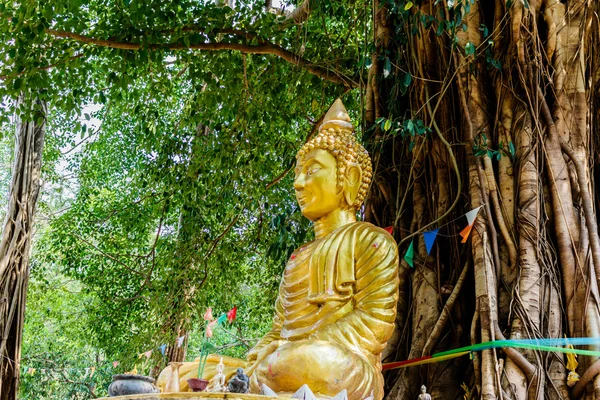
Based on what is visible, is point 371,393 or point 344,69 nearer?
point 371,393

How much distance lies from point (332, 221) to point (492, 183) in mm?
767

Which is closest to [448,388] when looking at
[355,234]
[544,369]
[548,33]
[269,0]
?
[544,369]

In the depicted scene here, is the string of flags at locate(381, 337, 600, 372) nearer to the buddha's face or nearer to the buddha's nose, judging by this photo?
the buddha's face

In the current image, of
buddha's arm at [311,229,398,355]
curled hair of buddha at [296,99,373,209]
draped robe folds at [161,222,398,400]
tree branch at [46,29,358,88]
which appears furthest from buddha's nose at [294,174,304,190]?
tree branch at [46,29,358,88]

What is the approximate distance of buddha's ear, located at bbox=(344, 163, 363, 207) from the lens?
117 inches

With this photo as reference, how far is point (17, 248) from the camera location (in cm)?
566

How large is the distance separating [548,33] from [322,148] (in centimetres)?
126

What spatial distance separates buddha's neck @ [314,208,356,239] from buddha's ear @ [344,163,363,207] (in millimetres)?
51

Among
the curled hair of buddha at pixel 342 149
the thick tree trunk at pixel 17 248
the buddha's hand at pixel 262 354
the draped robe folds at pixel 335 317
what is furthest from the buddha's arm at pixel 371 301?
the thick tree trunk at pixel 17 248

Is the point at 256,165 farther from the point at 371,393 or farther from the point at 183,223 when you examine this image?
the point at 371,393

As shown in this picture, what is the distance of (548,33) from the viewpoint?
3354 mm

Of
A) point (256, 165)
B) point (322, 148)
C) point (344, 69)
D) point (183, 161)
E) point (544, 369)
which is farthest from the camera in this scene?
point (183, 161)

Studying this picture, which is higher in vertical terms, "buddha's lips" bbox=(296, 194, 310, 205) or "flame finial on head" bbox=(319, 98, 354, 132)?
"flame finial on head" bbox=(319, 98, 354, 132)

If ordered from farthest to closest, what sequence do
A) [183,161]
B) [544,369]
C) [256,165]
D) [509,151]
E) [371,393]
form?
[183,161] < [256,165] < [509,151] < [544,369] < [371,393]
